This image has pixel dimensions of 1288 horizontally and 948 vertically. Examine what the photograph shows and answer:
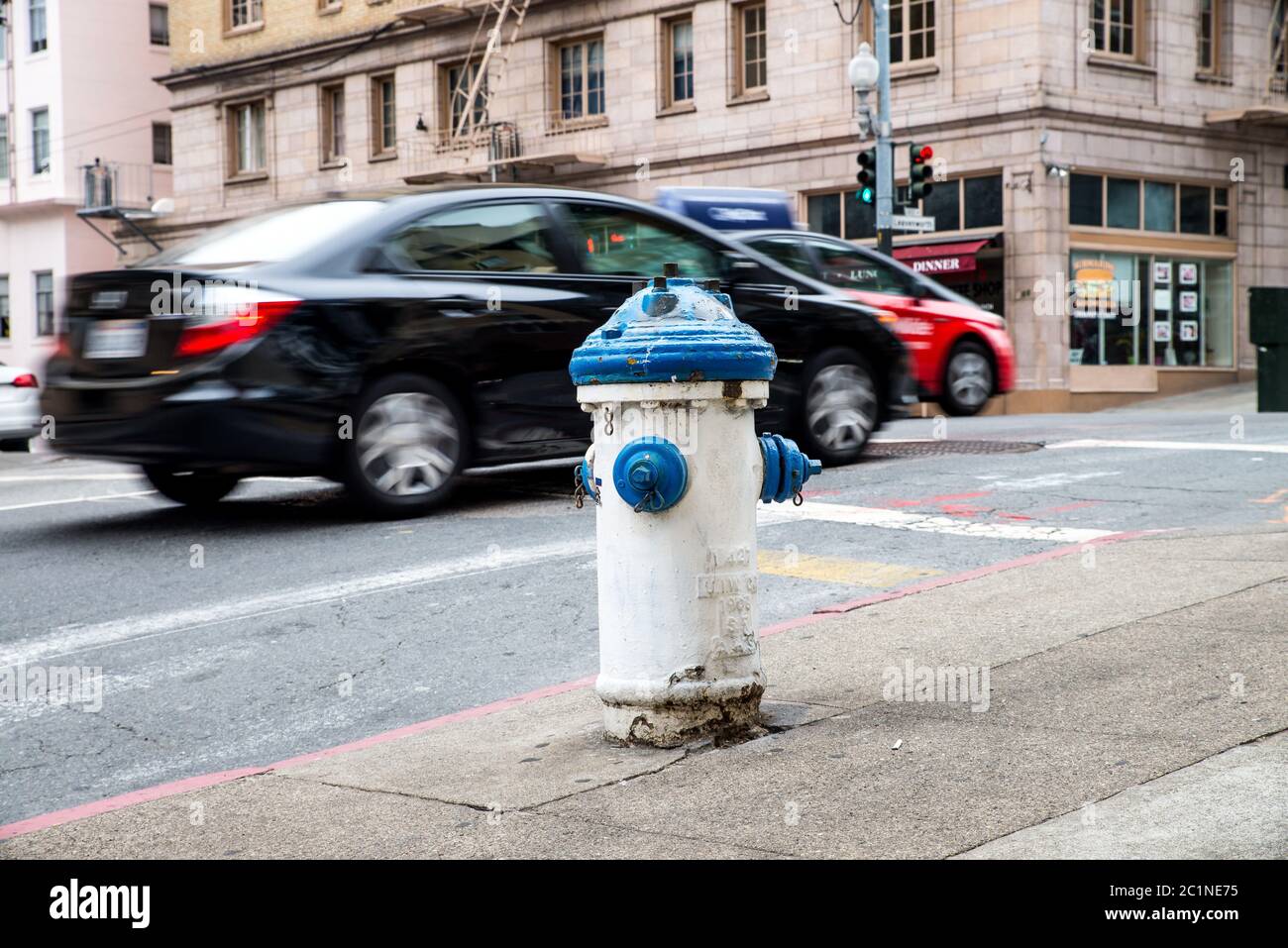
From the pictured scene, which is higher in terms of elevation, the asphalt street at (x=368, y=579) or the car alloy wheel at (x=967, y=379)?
the car alloy wheel at (x=967, y=379)

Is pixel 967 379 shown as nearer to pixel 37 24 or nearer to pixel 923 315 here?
pixel 923 315

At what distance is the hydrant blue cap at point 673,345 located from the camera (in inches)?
183

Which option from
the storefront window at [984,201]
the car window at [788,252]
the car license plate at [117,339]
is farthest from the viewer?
the storefront window at [984,201]

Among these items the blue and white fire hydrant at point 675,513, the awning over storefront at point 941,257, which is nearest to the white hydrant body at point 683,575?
the blue and white fire hydrant at point 675,513

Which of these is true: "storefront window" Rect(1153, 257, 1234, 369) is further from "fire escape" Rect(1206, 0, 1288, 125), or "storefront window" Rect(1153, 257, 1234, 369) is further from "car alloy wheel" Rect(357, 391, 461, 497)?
"car alloy wheel" Rect(357, 391, 461, 497)

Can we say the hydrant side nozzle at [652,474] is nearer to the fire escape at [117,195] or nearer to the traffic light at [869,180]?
the traffic light at [869,180]

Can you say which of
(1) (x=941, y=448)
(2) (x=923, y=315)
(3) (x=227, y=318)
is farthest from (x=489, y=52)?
(3) (x=227, y=318)

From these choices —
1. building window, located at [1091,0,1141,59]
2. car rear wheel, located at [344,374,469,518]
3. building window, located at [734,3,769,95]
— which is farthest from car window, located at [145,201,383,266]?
building window, located at [734,3,769,95]

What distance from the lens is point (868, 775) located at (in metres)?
4.35

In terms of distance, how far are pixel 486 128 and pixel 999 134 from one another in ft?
39.5

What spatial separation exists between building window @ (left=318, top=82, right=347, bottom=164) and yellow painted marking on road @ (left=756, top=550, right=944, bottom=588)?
1258 inches

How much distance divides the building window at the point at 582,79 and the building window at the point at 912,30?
6.93 m

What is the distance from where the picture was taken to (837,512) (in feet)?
29.3

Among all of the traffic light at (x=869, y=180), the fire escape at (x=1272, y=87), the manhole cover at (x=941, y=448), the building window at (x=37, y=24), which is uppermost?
the building window at (x=37, y=24)
